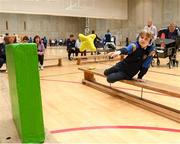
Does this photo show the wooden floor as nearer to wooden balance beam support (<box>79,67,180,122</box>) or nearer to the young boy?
wooden balance beam support (<box>79,67,180,122</box>)

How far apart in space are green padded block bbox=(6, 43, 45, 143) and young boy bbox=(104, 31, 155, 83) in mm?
1464

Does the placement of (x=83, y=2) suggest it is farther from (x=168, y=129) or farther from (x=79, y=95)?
(x=168, y=129)

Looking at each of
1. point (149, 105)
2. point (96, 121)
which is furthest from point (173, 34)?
point (96, 121)

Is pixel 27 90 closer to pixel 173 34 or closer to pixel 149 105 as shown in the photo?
pixel 149 105

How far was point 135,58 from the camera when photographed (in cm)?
358

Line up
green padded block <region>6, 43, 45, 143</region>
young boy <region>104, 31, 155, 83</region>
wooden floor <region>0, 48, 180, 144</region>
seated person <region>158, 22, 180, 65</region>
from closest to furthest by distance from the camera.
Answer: green padded block <region>6, 43, 45, 143</region> → wooden floor <region>0, 48, 180, 144</region> → young boy <region>104, 31, 155, 83</region> → seated person <region>158, 22, 180, 65</region>

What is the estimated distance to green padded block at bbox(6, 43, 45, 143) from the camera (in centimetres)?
205

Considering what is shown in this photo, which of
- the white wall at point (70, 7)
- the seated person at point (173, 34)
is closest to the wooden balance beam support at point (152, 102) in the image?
the seated person at point (173, 34)

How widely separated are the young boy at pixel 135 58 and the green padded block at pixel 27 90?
1.46 m

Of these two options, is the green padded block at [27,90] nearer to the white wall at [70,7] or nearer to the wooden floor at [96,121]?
the wooden floor at [96,121]

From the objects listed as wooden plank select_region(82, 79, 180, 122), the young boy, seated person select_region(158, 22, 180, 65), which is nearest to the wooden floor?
wooden plank select_region(82, 79, 180, 122)

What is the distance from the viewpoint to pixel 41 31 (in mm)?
25250

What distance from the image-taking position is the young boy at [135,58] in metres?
3.42

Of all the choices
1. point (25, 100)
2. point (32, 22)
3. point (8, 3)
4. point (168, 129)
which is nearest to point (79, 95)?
point (168, 129)
